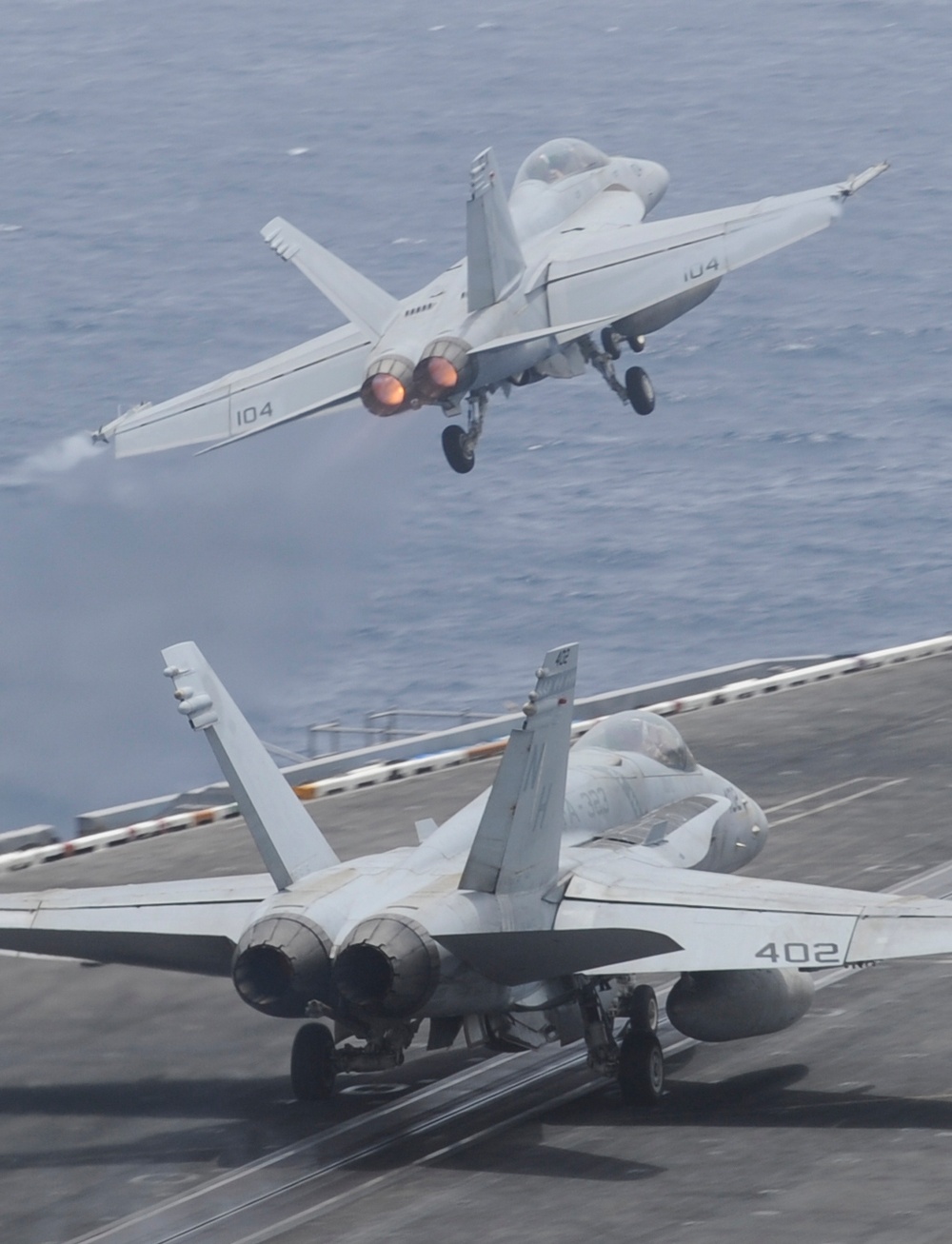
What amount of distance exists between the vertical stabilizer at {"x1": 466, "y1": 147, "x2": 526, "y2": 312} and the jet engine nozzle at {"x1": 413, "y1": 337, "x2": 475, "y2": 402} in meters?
1.94

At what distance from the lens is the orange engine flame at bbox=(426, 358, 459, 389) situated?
4203cm

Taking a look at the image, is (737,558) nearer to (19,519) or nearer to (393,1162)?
(19,519)

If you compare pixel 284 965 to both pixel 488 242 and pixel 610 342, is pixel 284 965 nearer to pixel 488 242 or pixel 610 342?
pixel 488 242

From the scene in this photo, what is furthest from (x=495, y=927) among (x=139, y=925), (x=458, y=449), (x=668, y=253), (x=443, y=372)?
(x=668, y=253)

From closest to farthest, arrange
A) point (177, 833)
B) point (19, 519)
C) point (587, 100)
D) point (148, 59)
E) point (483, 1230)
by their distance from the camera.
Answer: point (483, 1230), point (177, 833), point (19, 519), point (587, 100), point (148, 59)

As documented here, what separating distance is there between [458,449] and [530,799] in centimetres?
2790

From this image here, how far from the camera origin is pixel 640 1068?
21016 millimetres

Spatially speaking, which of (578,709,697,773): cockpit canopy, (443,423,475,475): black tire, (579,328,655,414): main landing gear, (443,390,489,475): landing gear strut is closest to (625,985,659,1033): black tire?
(578,709,697,773): cockpit canopy

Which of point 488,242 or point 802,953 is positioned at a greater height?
point 488,242

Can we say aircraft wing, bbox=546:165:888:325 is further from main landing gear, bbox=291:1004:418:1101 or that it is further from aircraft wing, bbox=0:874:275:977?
aircraft wing, bbox=0:874:275:977

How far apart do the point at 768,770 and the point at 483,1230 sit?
74.3 ft

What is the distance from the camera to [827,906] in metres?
19.2

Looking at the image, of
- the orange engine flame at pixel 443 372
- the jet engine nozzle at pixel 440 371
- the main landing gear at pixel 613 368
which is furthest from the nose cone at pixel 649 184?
the orange engine flame at pixel 443 372

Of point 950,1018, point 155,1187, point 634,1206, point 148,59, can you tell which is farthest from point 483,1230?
point 148,59
